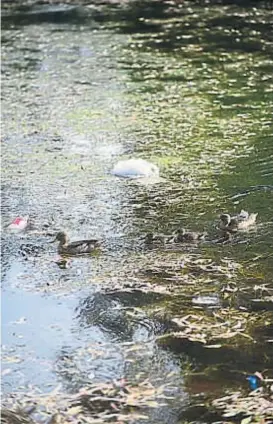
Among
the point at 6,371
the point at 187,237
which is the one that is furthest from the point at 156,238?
the point at 6,371

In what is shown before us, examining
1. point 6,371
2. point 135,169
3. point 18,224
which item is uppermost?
point 6,371

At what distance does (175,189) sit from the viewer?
5.25 metres

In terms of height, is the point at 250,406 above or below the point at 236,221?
above

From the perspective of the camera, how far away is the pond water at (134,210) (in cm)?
336

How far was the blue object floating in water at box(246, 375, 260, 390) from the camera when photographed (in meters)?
3.11

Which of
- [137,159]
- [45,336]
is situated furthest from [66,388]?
[137,159]

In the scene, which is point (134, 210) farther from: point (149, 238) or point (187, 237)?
point (187, 237)

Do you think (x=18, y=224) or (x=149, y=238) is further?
(x=18, y=224)

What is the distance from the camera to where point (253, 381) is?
3145 mm

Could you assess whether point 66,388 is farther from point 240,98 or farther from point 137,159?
point 240,98

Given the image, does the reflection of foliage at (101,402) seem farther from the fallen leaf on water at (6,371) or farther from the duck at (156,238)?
the duck at (156,238)

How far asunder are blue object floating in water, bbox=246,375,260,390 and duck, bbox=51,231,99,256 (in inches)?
56.1

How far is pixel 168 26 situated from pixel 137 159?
6.79 meters

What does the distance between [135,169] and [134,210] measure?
2.15 ft
